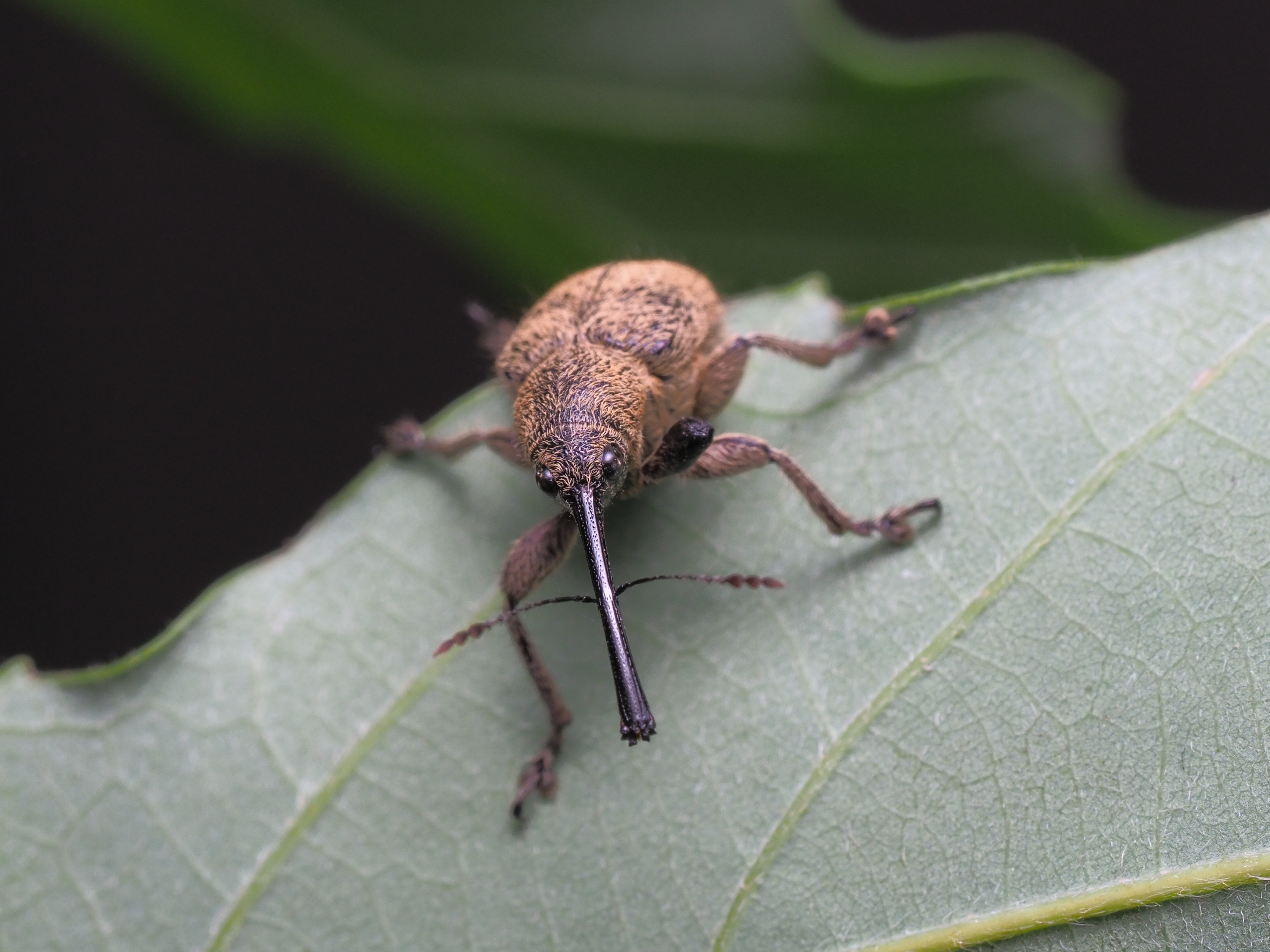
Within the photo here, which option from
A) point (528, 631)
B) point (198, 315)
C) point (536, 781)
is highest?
point (528, 631)

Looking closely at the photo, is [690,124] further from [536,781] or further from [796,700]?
[536,781]

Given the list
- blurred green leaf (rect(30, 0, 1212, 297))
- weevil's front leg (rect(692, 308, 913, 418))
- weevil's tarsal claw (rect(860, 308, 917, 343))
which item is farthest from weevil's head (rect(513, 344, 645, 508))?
blurred green leaf (rect(30, 0, 1212, 297))

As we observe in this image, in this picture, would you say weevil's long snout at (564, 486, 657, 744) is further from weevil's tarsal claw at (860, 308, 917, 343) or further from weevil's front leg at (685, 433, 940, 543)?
weevil's tarsal claw at (860, 308, 917, 343)

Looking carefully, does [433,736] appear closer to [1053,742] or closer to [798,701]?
[798,701]

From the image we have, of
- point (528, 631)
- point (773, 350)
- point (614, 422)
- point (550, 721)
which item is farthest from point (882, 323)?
point (550, 721)

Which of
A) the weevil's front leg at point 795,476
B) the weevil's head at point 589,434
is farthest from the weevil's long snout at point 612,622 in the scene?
the weevil's front leg at point 795,476

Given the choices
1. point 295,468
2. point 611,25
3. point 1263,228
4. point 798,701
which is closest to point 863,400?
point 798,701
